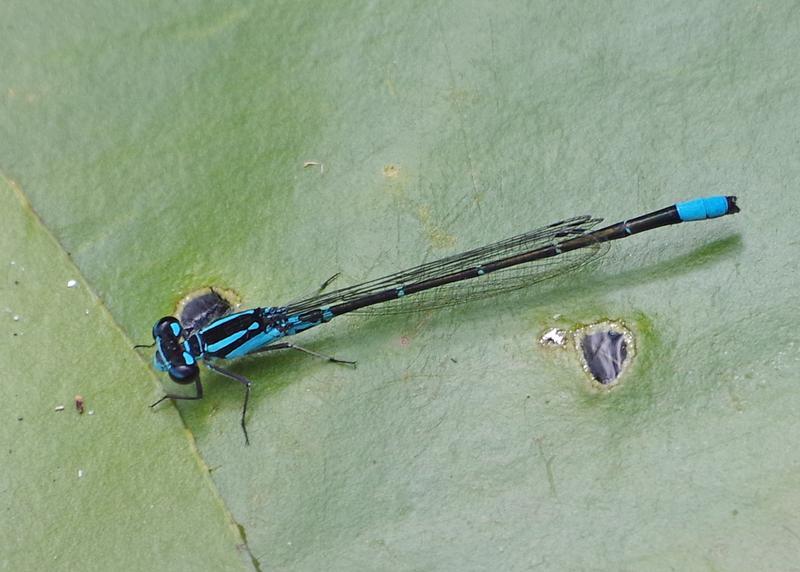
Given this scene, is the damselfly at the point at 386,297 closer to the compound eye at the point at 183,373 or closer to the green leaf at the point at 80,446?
the compound eye at the point at 183,373

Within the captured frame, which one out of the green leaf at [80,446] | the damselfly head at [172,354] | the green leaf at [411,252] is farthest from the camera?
the damselfly head at [172,354]

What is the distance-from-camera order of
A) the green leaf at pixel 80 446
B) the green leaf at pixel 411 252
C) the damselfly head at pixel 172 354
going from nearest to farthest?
the green leaf at pixel 411 252
the green leaf at pixel 80 446
the damselfly head at pixel 172 354

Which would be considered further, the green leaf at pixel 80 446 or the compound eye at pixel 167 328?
the compound eye at pixel 167 328

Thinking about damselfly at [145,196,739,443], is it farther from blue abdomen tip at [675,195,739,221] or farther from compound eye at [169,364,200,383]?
blue abdomen tip at [675,195,739,221]

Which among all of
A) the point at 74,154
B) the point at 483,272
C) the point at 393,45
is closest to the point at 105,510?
the point at 74,154

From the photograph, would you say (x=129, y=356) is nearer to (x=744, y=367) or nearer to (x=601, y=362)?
(x=601, y=362)

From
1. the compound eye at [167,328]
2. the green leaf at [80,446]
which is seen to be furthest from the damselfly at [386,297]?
the green leaf at [80,446]
